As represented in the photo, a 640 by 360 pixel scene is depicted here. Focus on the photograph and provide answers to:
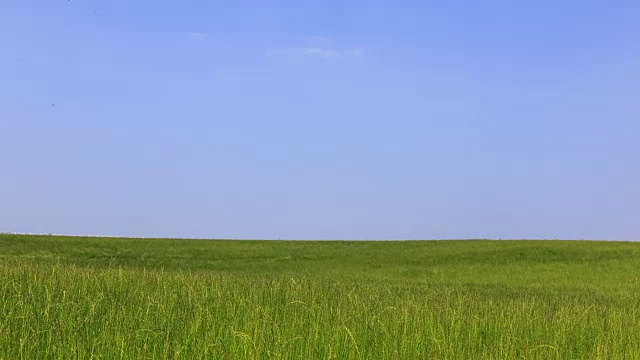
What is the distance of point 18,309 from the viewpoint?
25.8 feet

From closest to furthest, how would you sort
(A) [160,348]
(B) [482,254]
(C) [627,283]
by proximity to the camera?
(A) [160,348] < (C) [627,283] < (B) [482,254]

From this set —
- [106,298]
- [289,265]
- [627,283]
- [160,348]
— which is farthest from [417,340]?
[289,265]

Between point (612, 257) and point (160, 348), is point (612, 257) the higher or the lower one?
the higher one

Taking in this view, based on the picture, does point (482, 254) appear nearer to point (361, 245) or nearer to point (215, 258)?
point (361, 245)

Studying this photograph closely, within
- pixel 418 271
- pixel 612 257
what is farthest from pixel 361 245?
pixel 612 257

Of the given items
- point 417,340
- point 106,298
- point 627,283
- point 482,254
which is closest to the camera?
point 417,340

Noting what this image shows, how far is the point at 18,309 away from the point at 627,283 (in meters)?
18.8

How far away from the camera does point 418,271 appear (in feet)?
80.0

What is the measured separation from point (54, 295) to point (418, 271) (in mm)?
17013

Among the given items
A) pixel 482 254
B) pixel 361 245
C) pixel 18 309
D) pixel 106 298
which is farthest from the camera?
pixel 361 245

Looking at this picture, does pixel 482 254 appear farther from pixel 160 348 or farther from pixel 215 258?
pixel 160 348

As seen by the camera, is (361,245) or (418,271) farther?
(361,245)

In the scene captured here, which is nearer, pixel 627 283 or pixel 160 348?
pixel 160 348

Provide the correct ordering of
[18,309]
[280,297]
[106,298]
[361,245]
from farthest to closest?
[361,245] < [280,297] < [106,298] < [18,309]
